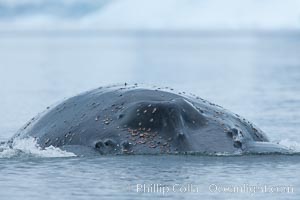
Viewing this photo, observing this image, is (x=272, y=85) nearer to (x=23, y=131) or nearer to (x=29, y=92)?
(x=29, y=92)

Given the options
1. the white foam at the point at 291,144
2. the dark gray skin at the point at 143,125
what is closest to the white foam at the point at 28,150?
the dark gray skin at the point at 143,125

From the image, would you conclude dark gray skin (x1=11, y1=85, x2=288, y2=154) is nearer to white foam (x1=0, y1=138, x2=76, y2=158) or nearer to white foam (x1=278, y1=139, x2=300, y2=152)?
white foam (x1=0, y1=138, x2=76, y2=158)

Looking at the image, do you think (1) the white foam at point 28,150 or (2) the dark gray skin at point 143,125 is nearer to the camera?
(2) the dark gray skin at point 143,125

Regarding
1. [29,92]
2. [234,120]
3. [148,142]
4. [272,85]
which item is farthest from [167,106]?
[272,85]

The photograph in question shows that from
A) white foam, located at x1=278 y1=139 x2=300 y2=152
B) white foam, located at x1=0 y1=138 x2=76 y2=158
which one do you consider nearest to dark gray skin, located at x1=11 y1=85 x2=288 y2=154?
white foam, located at x1=0 y1=138 x2=76 y2=158

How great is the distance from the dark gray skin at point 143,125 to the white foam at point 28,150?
11cm

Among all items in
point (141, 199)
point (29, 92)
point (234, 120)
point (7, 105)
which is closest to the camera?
point (141, 199)

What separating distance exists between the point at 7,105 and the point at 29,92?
17.2ft

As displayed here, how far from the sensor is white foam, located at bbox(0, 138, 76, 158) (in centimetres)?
1240

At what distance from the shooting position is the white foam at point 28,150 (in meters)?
12.4

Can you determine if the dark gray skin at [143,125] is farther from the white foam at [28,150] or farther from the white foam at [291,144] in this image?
the white foam at [291,144]

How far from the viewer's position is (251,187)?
11055 millimetres

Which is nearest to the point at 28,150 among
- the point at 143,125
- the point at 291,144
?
the point at 143,125

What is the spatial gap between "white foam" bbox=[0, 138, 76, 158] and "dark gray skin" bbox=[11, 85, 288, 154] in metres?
0.11
